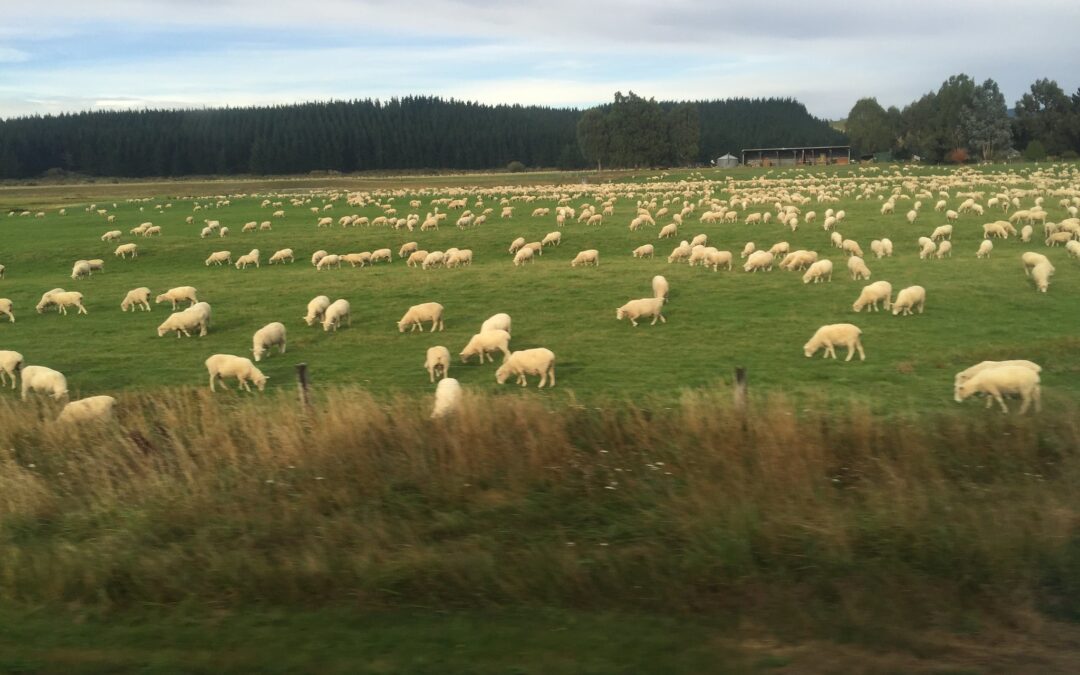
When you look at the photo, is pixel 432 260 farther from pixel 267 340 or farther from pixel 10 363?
pixel 10 363

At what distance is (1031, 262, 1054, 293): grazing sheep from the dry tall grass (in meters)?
18.2

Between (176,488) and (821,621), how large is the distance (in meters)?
5.81

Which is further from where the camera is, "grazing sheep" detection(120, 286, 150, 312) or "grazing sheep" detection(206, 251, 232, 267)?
"grazing sheep" detection(206, 251, 232, 267)

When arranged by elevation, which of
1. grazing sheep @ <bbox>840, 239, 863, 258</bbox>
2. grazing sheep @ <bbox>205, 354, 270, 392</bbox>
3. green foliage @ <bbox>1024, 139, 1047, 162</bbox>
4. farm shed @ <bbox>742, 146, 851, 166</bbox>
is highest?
farm shed @ <bbox>742, 146, 851, 166</bbox>

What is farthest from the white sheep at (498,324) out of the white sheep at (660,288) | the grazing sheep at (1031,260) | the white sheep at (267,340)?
the grazing sheep at (1031,260)

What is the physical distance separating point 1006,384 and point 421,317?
15.2m

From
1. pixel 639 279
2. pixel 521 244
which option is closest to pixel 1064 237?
pixel 639 279

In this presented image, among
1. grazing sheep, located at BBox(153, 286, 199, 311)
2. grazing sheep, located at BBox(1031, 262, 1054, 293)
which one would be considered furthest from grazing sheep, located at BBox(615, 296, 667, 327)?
grazing sheep, located at BBox(153, 286, 199, 311)

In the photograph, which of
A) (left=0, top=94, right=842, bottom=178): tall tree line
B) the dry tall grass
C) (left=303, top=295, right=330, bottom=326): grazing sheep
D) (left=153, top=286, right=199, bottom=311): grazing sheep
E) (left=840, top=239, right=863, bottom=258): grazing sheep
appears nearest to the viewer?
the dry tall grass

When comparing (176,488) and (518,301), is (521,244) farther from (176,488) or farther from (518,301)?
(176,488)

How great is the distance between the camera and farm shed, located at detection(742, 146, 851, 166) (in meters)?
160

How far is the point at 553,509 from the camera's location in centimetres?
743

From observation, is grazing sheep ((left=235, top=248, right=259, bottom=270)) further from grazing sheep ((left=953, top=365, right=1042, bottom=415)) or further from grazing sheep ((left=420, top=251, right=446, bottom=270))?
grazing sheep ((left=953, top=365, right=1042, bottom=415))

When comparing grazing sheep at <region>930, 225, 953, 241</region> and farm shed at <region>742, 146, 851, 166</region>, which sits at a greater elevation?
farm shed at <region>742, 146, 851, 166</region>
